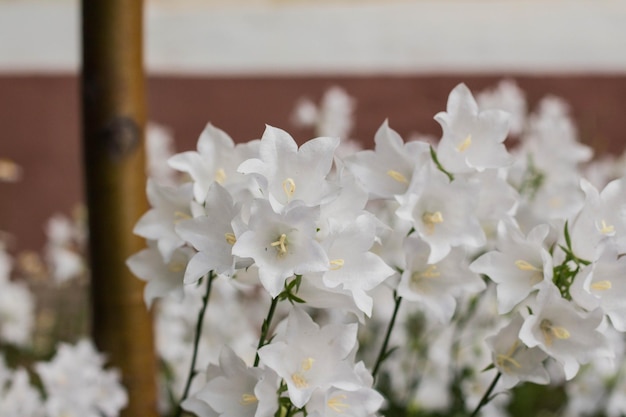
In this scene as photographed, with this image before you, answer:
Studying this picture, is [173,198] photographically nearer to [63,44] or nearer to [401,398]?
[401,398]

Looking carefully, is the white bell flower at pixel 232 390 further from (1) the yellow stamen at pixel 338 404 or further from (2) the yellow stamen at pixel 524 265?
(2) the yellow stamen at pixel 524 265

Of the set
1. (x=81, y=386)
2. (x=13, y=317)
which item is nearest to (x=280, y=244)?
(x=81, y=386)

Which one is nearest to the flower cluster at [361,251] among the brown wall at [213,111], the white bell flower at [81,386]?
the white bell flower at [81,386]

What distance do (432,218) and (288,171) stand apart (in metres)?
0.15

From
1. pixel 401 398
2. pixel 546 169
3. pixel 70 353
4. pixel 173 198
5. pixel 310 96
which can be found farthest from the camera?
pixel 310 96

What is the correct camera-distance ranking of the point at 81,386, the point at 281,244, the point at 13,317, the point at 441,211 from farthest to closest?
the point at 13,317, the point at 81,386, the point at 441,211, the point at 281,244

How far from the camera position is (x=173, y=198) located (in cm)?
88

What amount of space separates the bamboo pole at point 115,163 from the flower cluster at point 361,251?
31 cm

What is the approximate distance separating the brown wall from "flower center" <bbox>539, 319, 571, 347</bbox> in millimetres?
1993

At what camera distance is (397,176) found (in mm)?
835

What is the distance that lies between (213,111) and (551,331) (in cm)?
222

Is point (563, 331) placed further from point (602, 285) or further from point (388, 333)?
point (388, 333)

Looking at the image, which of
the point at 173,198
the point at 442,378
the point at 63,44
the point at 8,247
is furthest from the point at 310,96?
the point at 173,198

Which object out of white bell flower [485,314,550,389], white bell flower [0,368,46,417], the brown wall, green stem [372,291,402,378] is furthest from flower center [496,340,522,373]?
the brown wall
